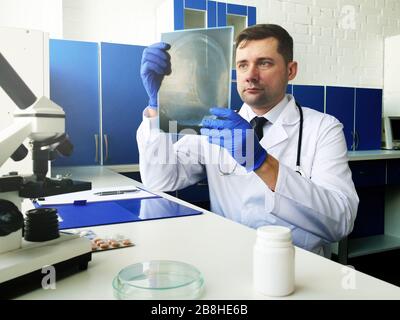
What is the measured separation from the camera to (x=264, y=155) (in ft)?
3.52

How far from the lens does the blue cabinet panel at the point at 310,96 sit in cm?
312

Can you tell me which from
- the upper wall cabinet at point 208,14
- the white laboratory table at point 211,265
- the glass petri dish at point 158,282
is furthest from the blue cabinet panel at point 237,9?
the glass petri dish at point 158,282

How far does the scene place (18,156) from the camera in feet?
2.16

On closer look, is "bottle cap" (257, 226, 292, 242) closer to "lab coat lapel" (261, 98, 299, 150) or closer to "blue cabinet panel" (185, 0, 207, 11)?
"lab coat lapel" (261, 98, 299, 150)

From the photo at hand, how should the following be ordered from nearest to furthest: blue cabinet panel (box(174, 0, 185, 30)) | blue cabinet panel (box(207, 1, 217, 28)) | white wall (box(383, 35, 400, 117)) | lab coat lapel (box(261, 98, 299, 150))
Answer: lab coat lapel (box(261, 98, 299, 150)), blue cabinet panel (box(174, 0, 185, 30)), blue cabinet panel (box(207, 1, 217, 28)), white wall (box(383, 35, 400, 117))

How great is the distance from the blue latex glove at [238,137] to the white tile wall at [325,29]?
6.91ft

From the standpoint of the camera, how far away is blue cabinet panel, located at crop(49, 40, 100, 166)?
7.84 feet

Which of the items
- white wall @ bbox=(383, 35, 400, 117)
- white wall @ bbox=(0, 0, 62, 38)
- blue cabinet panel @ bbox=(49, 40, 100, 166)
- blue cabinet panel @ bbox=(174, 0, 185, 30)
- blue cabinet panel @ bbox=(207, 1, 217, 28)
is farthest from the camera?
white wall @ bbox=(383, 35, 400, 117)

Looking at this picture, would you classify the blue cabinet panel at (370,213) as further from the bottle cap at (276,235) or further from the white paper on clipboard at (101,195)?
the bottle cap at (276,235)

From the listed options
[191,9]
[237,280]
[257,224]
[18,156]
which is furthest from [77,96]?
[237,280]

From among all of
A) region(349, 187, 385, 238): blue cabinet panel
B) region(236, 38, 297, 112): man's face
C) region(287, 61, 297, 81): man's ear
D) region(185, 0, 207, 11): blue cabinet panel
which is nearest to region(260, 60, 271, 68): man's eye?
region(236, 38, 297, 112): man's face

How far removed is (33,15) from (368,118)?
110 inches

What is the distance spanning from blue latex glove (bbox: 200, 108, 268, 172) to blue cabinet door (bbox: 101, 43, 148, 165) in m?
1.50

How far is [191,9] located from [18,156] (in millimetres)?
2474
